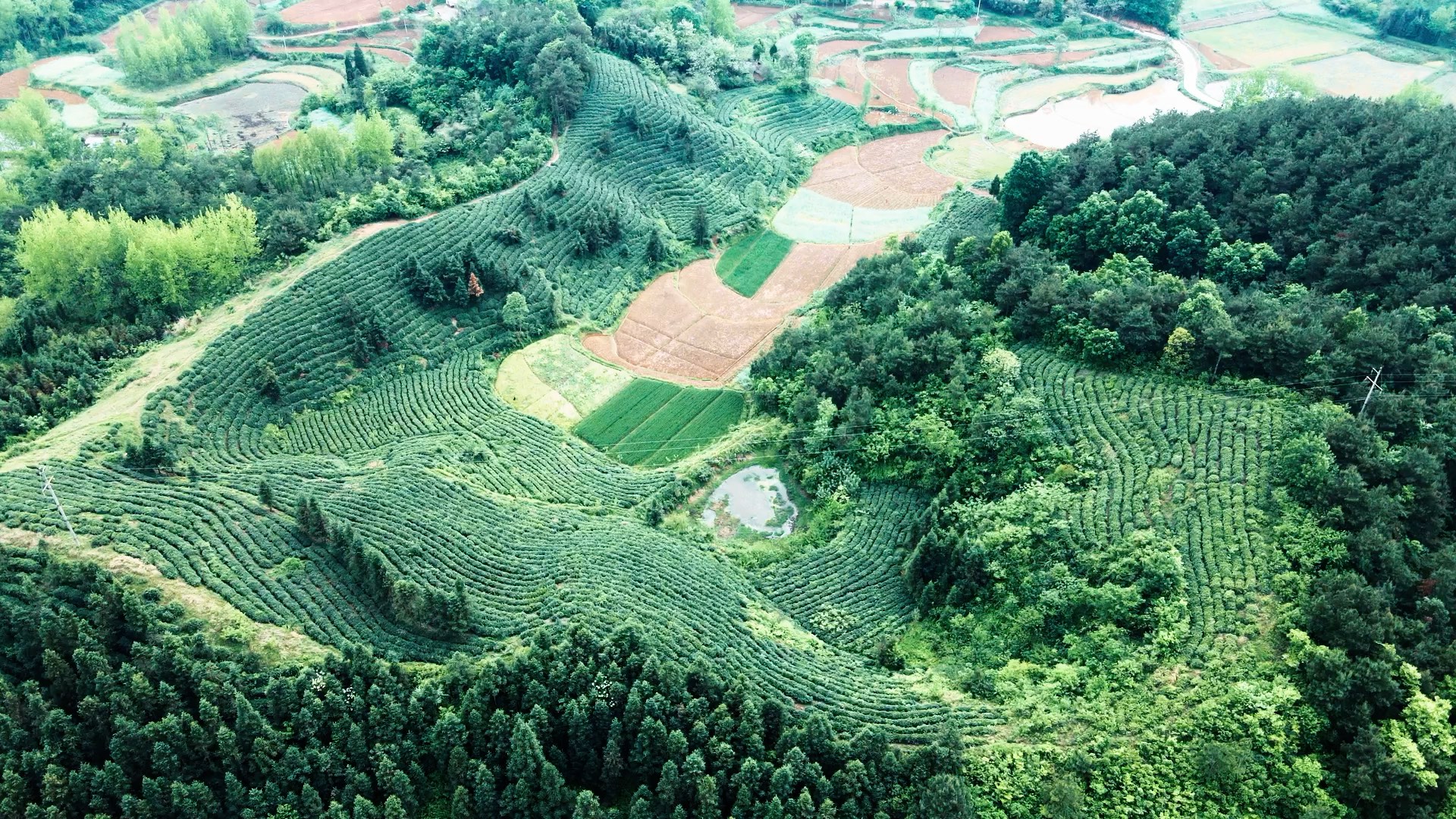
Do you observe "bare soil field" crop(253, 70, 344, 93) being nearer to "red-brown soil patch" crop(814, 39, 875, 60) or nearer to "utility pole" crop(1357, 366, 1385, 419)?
"red-brown soil patch" crop(814, 39, 875, 60)

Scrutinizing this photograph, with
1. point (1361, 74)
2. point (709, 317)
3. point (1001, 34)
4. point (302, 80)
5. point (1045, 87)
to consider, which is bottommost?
point (709, 317)

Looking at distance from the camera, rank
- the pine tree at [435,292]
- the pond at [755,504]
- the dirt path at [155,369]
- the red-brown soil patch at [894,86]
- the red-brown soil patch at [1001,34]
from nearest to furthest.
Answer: the dirt path at [155,369] < the pond at [755,504] < the pine tree at [435,292] < the red-brown soil patch at [894,86] < the red-brown soil patch at [1001,34]

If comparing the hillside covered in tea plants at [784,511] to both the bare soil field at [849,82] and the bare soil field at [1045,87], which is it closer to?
the bare soil field at [849,82]

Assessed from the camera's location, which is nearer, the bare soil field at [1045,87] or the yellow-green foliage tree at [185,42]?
the bare soil field at [1045,87]

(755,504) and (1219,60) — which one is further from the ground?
(1219,60)

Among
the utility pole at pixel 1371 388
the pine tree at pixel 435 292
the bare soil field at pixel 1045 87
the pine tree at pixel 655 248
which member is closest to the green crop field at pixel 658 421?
the pine tree at pixel 435 292

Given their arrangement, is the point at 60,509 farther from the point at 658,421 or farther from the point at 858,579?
the point at 858,579

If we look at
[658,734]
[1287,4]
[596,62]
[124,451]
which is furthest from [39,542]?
[1287,4]

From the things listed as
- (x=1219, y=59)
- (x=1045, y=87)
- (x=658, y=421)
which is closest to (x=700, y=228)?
(x=658, y=421)
